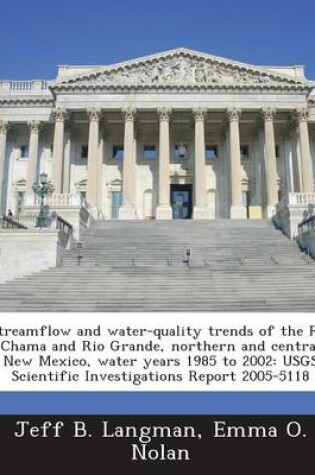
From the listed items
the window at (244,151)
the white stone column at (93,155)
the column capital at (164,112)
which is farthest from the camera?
the window at (244,151)

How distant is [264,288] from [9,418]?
12.6 metres

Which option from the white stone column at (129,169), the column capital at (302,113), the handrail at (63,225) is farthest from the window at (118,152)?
the handrail at (63,225)

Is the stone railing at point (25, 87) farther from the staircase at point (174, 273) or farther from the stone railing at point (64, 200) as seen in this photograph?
the staircase at point (174, 273)

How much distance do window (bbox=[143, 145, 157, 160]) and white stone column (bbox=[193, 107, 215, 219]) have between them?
697cm

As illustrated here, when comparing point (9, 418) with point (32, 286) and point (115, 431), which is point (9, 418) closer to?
point (115, 431)

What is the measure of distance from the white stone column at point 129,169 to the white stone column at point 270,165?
1234cm

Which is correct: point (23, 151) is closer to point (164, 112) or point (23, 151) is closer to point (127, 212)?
point (127, 212)

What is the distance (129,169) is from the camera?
41500 mm

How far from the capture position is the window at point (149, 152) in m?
47.8

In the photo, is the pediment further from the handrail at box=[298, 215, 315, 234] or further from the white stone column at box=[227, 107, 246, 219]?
the handrail at box=[298, 215, 315, 234]

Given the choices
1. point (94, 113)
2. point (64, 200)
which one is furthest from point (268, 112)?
point (64, 200)

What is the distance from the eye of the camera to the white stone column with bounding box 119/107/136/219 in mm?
40062

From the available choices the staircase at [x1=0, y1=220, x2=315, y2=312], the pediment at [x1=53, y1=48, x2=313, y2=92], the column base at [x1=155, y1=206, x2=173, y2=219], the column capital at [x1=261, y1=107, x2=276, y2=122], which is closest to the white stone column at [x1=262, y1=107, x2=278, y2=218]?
the column capital at [x1=261, y1=107, x2=276, y2=122]

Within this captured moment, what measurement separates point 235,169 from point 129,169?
9809mm
